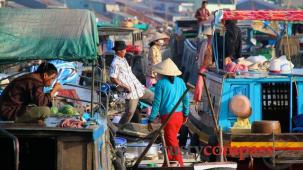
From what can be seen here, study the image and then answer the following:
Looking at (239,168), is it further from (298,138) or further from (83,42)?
(83,42)

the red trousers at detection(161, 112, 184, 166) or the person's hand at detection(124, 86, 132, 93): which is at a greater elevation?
the person's hand at detection(124, 86, 132, 93)

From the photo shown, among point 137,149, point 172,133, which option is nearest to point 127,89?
point 137,149

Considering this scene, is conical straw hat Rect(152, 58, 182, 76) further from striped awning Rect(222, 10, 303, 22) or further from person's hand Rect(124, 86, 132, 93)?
striped awning Rect(222, 10, 303, 22)

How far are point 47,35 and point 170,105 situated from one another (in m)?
2.95

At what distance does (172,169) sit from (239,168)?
6.45 ft

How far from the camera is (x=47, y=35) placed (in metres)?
8.25

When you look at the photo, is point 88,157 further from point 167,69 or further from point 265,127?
point 265,127

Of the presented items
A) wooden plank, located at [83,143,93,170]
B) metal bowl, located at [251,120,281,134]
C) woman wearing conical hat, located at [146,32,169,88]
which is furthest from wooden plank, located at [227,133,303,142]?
wooden plank, located at [83,143,93,170]

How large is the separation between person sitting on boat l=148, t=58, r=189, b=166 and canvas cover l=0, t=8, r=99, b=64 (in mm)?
2545

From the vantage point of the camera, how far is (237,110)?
38.5 ft

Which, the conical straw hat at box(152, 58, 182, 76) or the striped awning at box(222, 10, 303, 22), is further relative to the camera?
the striped awning at box(222, 10, 303, 22)

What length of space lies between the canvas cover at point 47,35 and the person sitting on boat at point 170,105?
2.54 m

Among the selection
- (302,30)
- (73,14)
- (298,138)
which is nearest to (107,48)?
(302,30)

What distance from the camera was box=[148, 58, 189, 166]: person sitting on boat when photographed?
10750 millimetres
